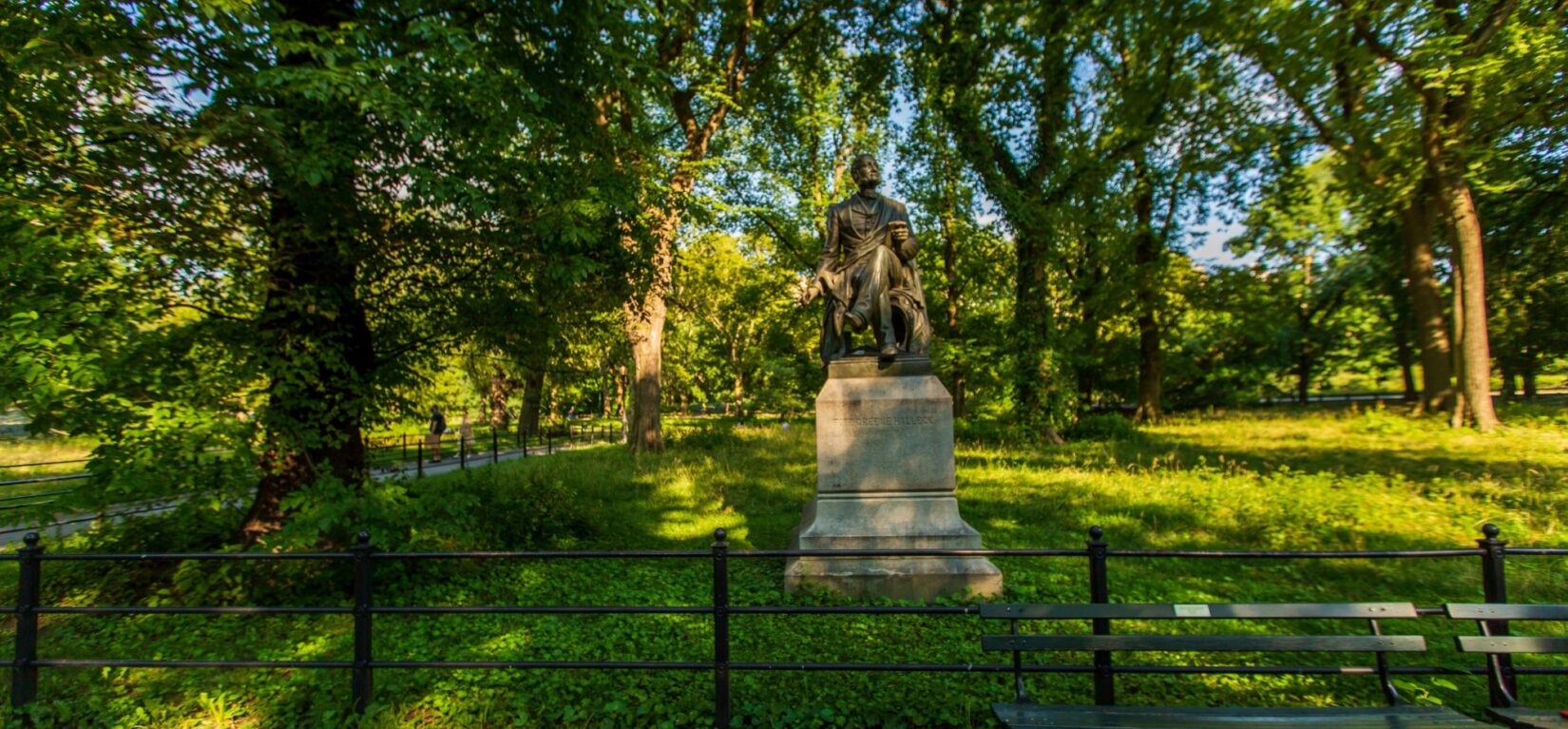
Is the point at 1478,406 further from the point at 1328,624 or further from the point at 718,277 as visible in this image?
the point at 718,277

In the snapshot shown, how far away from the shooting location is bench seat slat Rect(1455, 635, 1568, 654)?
303 cm

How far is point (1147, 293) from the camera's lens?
2184cm

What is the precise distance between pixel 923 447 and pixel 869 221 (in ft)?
7.39

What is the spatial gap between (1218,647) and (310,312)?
22.4 ft

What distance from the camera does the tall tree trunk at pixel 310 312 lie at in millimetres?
5148

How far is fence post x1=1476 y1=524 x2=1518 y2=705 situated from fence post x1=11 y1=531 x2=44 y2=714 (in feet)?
23.4

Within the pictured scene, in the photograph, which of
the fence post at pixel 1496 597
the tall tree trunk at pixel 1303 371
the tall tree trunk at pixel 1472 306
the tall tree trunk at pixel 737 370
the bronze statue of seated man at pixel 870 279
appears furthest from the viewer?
the tall tree trunk at pixel 737 370

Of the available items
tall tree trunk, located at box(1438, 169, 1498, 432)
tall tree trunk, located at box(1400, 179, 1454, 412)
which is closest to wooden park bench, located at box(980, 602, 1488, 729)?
tall tree trunk, located at box(1438, 169, 1498, 432)

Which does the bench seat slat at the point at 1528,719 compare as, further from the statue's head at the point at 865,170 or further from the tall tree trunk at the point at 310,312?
the tall tree trunk at the point at 310,312

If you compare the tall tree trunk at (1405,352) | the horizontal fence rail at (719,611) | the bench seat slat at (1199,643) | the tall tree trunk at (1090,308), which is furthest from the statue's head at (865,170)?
the tall tree trunk at (1405,352)

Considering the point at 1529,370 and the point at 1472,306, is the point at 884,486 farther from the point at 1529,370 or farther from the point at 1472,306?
the point at 1529,370

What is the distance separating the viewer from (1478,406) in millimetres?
14117

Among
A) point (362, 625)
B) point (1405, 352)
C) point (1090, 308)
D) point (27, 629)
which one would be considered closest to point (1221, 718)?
point (362, 625)

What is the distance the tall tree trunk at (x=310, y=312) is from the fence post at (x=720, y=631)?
4009mm
